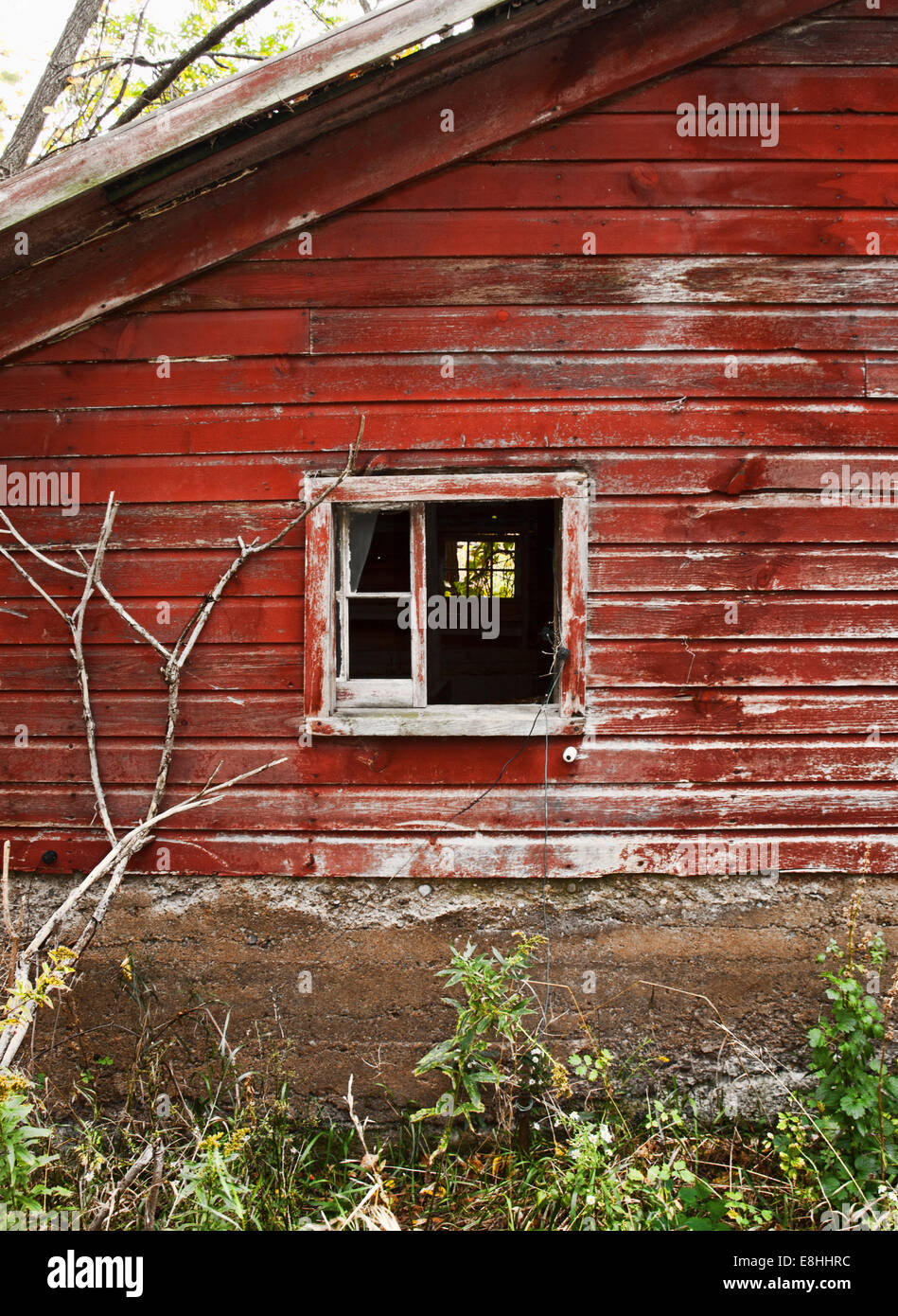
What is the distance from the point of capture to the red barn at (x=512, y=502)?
11.1ft

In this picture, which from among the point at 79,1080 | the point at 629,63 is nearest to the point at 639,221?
the point at 629,63

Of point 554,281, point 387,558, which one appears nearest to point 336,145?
point 554,281

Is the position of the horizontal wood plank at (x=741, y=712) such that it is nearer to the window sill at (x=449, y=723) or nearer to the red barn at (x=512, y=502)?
the red barn at (x=512, y=502)

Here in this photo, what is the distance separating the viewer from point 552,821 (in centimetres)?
348

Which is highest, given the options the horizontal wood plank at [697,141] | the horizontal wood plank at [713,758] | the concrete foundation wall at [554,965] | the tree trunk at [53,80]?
the tree trunk at [53,80]

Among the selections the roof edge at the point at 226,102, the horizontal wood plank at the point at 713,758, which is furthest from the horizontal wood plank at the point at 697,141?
the horizontal wood plank at the point at 713,758

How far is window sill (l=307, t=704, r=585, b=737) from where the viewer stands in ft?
11.1

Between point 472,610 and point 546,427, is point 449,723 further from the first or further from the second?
point 472,610

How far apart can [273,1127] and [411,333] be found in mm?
3510

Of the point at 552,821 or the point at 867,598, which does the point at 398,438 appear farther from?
the point at 867,598

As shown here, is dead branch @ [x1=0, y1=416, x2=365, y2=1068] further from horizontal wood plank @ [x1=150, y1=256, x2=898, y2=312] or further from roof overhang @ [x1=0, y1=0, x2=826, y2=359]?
roof overhang @ [x1=0, y1=0, x2=826, y2=359]

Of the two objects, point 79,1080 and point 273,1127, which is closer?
point 273,1127

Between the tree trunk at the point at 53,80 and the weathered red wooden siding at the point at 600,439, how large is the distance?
5827mm

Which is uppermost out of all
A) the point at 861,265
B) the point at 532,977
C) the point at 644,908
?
the point at 861,265
